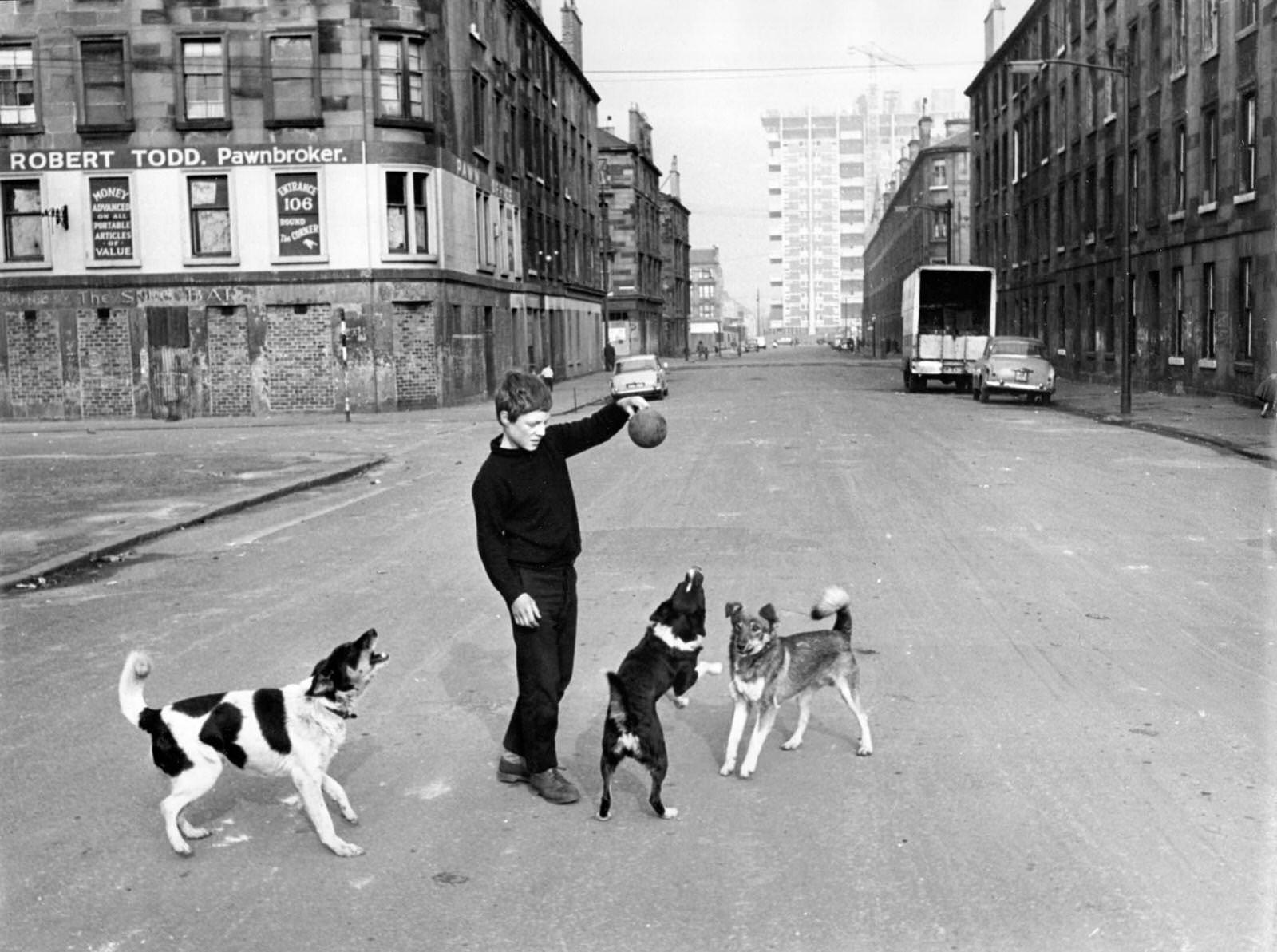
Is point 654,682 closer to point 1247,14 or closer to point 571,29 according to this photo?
point 1247,14

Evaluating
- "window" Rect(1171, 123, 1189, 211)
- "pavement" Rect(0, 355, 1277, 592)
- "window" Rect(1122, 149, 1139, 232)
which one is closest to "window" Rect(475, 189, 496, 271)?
"pavement" Rect(0, 355, 1277, 592)

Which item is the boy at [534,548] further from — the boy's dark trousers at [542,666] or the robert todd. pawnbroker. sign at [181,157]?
the robert todd. pawnbroker. sign at [181,157]

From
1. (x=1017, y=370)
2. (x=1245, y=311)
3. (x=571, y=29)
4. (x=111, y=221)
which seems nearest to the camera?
(x=1245, y=311)

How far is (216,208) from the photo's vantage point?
3581cm

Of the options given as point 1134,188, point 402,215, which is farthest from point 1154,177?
point 402,215

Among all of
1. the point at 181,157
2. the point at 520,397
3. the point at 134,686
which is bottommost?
the point at 134,686

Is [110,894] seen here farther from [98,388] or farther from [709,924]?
[98,388]

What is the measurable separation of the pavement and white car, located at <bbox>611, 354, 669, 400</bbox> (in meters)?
0.84

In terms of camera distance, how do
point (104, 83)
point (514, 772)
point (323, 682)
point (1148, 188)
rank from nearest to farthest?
point (323, 682) < point (514, 772) < point (104, 83) < point (1148, 188)

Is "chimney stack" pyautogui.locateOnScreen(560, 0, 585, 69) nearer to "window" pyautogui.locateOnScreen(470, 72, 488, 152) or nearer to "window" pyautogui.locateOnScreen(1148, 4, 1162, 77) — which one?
"window" pyautogui.locateOnScreen(470, 72, 488, 152)

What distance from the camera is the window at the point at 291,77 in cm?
3528

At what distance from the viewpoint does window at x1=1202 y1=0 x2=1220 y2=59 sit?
32.7 metres

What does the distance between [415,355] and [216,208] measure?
665cm

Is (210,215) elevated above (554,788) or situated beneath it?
elevated above
